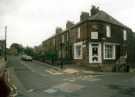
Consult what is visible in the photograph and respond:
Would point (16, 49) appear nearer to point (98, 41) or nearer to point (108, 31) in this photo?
point (108, 31)

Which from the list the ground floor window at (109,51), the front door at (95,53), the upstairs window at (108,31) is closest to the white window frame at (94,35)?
the front door at (95,53)

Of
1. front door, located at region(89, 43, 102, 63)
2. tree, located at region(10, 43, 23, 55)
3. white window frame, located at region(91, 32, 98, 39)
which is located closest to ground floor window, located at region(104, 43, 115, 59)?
front door, located at region(89, 43, 102, 63)

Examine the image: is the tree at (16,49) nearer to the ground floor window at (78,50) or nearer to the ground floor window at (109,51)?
the ground floor window at (78,50)

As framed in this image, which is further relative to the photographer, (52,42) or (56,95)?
(52,42)

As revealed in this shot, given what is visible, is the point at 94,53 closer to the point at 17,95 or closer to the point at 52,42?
the point at 17,95

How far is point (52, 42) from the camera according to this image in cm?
6069

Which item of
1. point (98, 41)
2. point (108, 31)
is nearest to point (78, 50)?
point (98, 41)

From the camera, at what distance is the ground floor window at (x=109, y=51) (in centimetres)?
3594

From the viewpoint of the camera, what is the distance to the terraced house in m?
34.9

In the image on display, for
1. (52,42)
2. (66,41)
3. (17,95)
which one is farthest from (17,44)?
(17,95)

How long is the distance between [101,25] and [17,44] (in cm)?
11365

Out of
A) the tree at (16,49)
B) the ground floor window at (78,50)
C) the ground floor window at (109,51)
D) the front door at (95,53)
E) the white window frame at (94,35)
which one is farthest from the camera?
the tree at (16,49)

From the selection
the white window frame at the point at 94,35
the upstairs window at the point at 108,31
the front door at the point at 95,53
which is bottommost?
the front door at the point at 95,53

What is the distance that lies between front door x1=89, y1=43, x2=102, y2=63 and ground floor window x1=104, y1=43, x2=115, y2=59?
4.66ft
